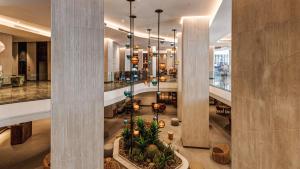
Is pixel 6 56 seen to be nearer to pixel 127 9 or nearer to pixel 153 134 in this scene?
pixel 127 9

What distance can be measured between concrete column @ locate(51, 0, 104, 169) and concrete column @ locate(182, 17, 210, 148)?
5.94 metres

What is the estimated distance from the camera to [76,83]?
392 centimetres

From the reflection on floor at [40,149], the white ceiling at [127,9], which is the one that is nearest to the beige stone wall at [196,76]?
the white ceiling at [127,9]

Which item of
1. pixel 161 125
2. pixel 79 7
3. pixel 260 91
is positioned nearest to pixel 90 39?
pixel 79 7

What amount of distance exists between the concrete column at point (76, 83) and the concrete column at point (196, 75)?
19.5 ft

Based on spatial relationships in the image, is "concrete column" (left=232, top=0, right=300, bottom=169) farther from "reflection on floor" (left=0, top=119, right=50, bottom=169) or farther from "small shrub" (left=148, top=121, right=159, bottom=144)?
"reflection on floor" (left=0, top=119, right=50, bottom=169)

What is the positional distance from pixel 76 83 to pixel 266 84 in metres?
3.49

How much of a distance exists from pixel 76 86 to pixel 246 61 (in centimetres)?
332

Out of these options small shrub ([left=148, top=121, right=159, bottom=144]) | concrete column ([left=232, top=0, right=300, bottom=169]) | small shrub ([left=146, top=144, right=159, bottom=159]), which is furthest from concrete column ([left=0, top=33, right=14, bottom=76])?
concrete column ([left=232, top=0, right=300, bottom=169])

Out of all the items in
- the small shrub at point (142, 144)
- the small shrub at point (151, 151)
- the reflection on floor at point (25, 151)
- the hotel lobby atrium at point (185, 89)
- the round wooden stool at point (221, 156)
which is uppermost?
the hotel lobby atrium at point (185, 89)

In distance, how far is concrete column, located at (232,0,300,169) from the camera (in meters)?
2.13

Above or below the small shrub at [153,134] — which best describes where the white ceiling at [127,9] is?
above

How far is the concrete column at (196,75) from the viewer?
9094mm

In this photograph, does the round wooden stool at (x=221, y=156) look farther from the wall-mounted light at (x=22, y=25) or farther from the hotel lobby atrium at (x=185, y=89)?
the wall-mounted light at (x=22, y=25)
